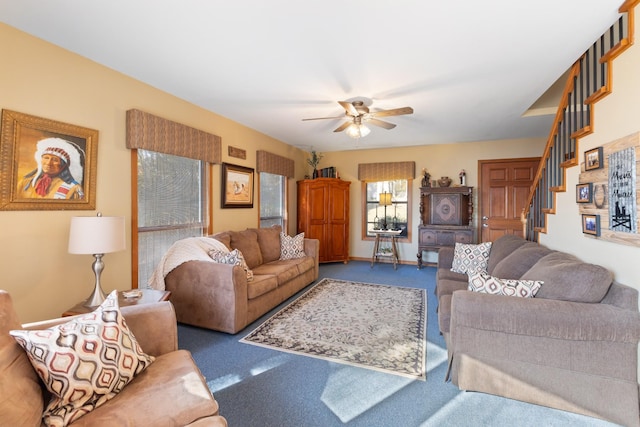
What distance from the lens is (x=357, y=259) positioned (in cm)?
650

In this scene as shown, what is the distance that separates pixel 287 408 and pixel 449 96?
346 cm

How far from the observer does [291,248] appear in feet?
14.7

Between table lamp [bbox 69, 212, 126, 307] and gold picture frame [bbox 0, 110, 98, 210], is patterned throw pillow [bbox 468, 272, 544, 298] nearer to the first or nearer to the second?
table lamp [bbox 69, 212, 126, 307]

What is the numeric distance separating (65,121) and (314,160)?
449 centimetres

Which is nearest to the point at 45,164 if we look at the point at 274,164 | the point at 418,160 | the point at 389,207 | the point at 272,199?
the point at 274,164

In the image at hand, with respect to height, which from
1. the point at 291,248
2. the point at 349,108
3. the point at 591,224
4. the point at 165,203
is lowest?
the point at 291,248

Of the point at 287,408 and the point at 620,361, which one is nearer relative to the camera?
the point at 620,361

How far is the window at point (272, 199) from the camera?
5.27m

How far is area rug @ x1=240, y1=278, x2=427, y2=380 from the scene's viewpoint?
2336 millimetres

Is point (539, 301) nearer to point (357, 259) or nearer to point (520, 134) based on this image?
point (520, 134)

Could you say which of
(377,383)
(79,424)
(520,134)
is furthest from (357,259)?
(79,424)

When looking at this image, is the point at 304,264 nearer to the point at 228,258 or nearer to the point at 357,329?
the point at 228,258

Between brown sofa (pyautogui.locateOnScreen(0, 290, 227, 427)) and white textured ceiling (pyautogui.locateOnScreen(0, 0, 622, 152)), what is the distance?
1962 mm

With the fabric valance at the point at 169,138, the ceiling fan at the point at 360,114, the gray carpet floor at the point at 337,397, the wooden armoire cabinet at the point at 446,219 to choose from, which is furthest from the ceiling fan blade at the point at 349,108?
the wooden armoire cabinet at the point at 446,219
